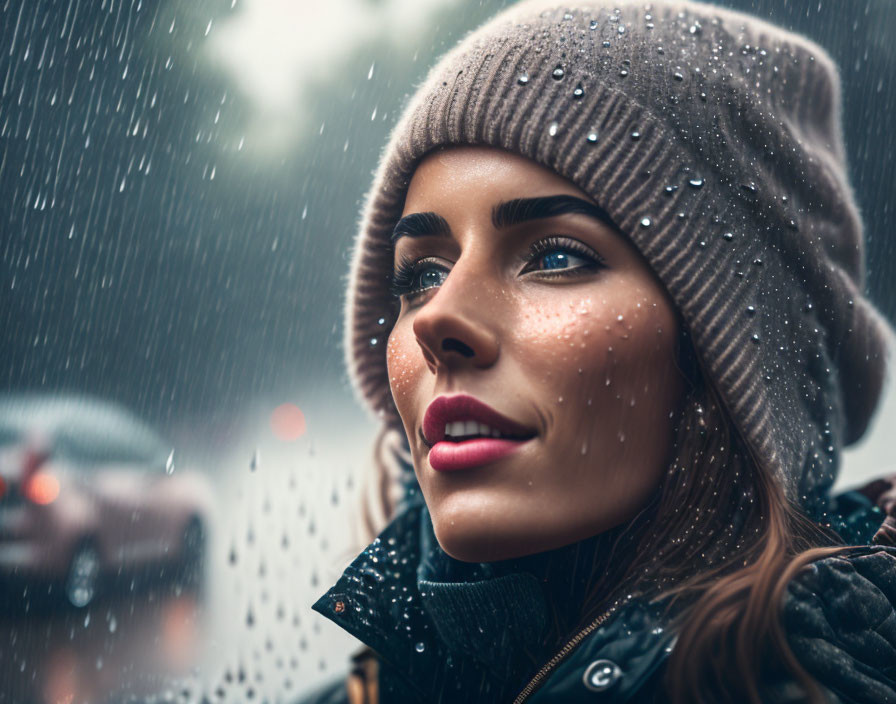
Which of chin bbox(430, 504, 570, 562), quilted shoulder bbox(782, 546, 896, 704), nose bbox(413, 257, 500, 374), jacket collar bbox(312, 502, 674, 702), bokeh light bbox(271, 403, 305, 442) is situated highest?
nose bbox(413, 257, 500, 374)

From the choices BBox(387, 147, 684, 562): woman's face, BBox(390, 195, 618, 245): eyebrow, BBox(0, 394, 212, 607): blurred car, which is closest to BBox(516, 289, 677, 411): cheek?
BBox(387, 147, 684, 562): woman's face

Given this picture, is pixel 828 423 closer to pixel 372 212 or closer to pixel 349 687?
pixel 372 212

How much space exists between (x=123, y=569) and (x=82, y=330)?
2.04 feet

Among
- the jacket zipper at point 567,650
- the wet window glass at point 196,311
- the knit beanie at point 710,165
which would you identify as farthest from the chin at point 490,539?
the wet window glass at point 196,311

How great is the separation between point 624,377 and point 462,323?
9.3 inches

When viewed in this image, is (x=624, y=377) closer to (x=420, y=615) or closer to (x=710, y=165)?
(x=710, y=165)

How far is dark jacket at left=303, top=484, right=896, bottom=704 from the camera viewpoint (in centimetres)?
83

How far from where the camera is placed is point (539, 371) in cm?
94

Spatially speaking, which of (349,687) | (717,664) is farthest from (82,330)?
(717,664)

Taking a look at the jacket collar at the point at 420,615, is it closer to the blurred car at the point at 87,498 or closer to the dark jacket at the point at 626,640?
the dark jacket at the point at 626,640

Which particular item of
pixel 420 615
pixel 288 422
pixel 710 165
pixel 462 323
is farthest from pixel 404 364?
pixel 288 422

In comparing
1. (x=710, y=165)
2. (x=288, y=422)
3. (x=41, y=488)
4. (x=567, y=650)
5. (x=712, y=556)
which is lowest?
(x=41, y=488)

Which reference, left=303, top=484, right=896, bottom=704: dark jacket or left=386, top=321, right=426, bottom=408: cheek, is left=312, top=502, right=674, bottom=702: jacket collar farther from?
left=386, top=321, right=426, bottom=408: cheek

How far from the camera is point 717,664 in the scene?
2.80 ft
